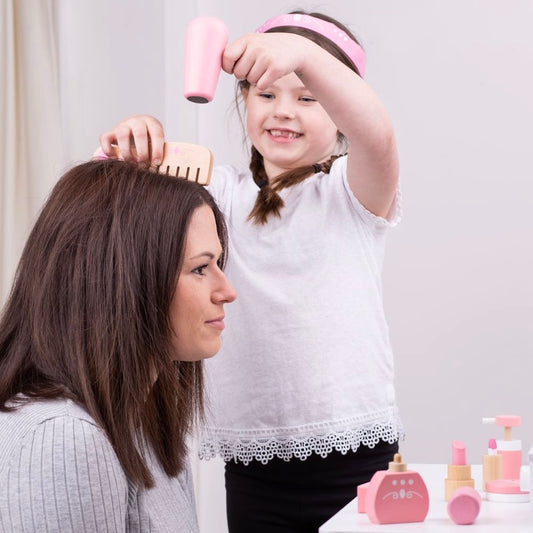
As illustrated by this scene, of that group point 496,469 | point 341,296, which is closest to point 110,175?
point 341,296

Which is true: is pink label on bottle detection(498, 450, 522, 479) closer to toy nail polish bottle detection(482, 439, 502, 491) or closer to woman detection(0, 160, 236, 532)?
toy nail polish bottle detection(482, 439, 502, 491)

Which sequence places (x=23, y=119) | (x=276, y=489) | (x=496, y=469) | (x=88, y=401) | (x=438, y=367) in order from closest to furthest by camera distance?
(x=88, y=401)
(x=496, y=469)
(x=276, y=489)
(x=23, y=119)
(x=438, y=367)

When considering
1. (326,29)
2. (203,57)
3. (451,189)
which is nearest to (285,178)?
(326,29)

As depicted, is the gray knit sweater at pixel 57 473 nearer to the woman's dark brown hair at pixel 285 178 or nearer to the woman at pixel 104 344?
the woman at pixel 104 344

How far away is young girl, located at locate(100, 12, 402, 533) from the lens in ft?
3.96

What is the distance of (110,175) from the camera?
3.04 ft

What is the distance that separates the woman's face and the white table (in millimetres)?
233

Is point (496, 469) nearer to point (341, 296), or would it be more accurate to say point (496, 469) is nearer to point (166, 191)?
point (341, 296)

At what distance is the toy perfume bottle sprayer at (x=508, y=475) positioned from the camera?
107cm

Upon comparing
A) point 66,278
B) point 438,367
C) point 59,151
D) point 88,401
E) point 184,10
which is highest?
point 184,10

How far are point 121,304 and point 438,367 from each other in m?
1.47

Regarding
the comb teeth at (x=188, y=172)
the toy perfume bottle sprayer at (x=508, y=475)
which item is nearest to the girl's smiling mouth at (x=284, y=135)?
the comb teeth at (x=188, y=172)

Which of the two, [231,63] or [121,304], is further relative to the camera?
[231,63]

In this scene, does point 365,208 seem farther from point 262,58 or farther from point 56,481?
point 56,481
